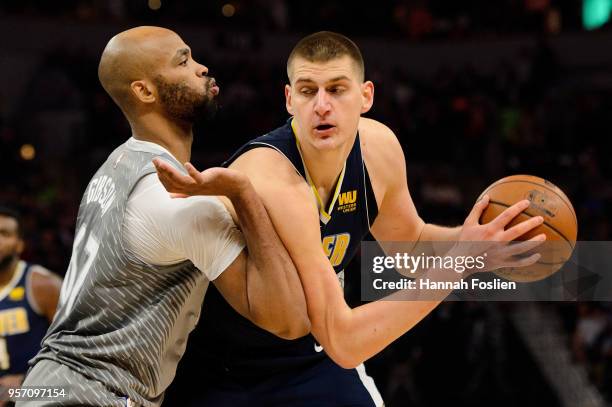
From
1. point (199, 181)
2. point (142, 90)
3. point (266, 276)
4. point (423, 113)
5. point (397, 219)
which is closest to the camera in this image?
point (199, 181)

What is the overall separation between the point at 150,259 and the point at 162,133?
52 centimetres

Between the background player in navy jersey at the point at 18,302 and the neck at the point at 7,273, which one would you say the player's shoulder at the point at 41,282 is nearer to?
the background player in navy jersey at the point at 18,302

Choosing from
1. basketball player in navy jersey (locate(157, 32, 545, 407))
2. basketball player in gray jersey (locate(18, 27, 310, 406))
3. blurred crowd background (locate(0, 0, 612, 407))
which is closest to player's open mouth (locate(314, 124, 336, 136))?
basketball player in navy jersey (locate(157, 32, 545, 407))

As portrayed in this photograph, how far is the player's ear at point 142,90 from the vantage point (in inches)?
122

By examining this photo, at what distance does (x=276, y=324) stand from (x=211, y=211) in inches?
16.6

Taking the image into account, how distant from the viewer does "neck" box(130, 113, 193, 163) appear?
10.2 feet

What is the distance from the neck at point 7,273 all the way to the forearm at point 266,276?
3.12m

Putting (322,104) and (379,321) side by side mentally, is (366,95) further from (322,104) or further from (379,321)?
(379,321)

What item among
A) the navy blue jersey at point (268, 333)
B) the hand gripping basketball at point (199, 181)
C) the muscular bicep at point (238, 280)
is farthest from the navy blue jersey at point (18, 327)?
the hand gripping basketball at point (199, 181)

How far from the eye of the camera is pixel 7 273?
5387 mm

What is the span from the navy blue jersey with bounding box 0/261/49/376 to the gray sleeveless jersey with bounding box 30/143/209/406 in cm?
235

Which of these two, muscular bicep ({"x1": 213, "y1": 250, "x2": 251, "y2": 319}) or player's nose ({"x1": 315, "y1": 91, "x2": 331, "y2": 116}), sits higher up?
player's nose ({"x1": 315, "y1": 91, "x2": 331, "y2": 116})

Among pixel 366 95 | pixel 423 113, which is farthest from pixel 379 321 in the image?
pixel 423 113

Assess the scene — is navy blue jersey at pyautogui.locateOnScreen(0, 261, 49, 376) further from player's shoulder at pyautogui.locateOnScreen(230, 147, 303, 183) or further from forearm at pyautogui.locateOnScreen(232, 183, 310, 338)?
forearm at pyautogui.locateOnScreen(232, 183, 310, 338)
